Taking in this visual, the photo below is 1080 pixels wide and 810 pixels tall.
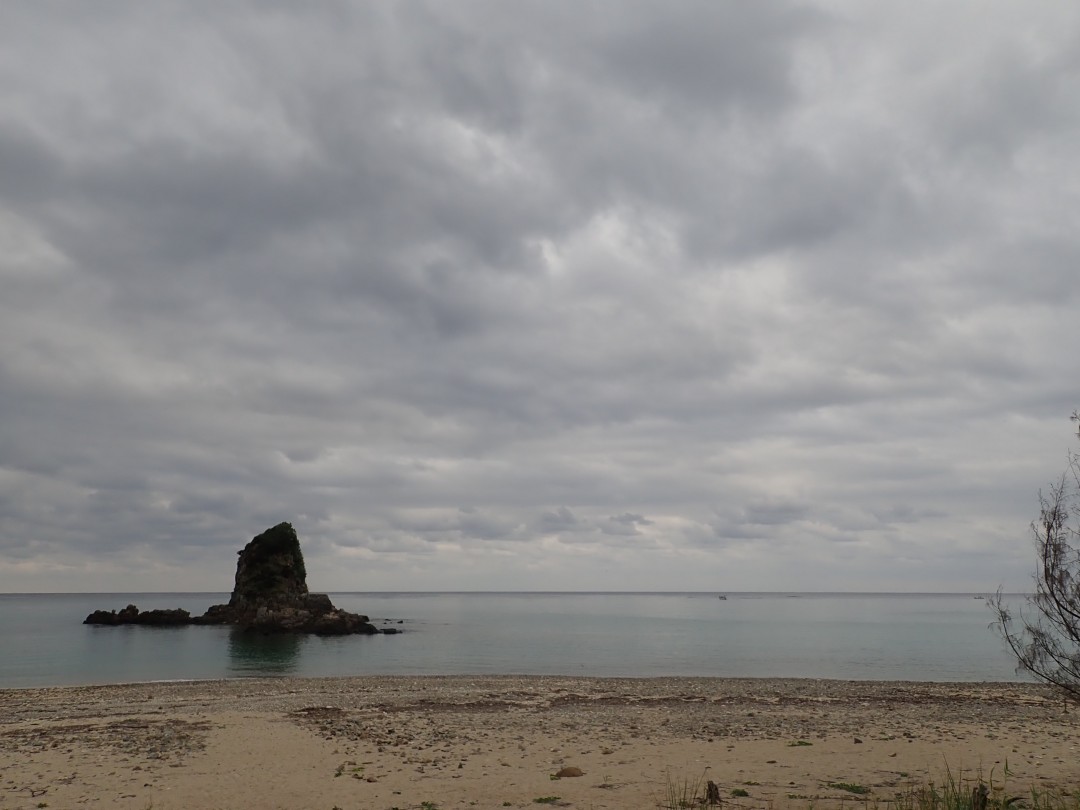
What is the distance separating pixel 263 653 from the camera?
262 ft

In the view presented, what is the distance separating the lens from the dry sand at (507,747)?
52.2 feet

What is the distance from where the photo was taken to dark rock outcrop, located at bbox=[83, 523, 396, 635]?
11244 centimetres

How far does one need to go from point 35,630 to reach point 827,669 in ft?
410

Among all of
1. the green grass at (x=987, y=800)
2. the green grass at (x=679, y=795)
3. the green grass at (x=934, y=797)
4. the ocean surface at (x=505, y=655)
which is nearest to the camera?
the green grass at (x=987, y=800)

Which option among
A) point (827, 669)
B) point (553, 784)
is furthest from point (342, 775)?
point (827, 669)

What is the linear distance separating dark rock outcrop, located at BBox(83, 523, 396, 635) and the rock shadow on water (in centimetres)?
367

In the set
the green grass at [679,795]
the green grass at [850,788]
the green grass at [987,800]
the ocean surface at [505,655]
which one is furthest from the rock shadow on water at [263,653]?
the green grass at [987,800]

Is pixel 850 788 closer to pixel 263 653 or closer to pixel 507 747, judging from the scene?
pixel 507 747

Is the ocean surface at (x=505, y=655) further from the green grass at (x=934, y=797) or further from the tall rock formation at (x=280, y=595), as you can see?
the green grass at (x=934, y=797)

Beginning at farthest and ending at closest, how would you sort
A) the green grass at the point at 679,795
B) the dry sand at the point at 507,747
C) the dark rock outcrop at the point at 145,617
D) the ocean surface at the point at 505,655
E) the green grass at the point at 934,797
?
1. the dark rock outcrop at the point at 145,617
2. the ocean surface at the point at 505,655
3. the dry sand at the point at 507,747
4. the green grass at the point at 679,795
5. the green grass at the point at 934,797

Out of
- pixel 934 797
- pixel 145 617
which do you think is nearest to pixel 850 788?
pixel 934 797

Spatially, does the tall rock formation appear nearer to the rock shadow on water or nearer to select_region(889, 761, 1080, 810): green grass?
the rock shadow on water

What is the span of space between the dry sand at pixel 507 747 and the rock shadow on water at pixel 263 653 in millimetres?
25370

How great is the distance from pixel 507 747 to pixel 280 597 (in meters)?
109
